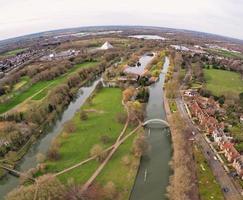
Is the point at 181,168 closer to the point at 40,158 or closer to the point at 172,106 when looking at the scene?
the point at 40,158

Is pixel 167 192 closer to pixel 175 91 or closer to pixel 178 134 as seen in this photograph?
pixel 178 134

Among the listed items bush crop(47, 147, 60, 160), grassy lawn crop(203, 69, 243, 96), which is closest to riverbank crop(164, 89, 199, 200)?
bush crop(47, 147, 60, 160)

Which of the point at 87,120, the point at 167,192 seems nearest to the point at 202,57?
the point at 87,120

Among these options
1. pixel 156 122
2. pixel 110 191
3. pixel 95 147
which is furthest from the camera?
pixel 156 122

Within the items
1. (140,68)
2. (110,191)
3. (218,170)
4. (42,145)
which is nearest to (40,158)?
(42,145)

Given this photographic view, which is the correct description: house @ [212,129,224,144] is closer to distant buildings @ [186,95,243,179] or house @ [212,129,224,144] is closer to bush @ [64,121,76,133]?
distant buildings @ [186,95,243,179]
